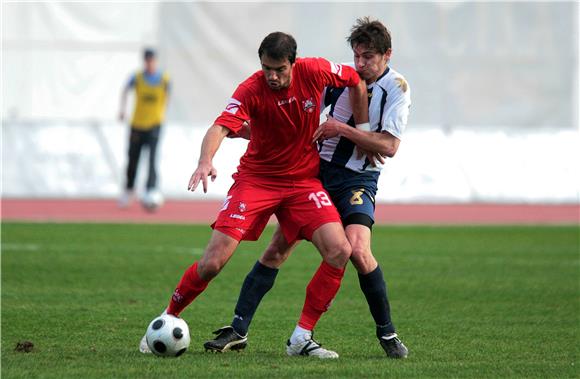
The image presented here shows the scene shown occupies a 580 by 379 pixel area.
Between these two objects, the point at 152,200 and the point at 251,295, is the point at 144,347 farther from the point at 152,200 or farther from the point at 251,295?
the point at 152,200

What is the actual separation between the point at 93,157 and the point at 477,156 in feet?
22.9

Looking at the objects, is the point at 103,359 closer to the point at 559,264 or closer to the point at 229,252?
the point at 229,252

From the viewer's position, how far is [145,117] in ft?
58.7

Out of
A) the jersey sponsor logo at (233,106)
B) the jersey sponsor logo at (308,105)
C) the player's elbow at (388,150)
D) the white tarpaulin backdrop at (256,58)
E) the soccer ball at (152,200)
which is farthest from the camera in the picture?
the white tarpaulin backdrop at (256,58)

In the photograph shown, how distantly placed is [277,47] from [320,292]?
63.5 inches

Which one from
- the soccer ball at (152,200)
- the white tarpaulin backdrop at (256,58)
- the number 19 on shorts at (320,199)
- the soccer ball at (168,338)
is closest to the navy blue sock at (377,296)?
the number 19 on shorts at (320,199)

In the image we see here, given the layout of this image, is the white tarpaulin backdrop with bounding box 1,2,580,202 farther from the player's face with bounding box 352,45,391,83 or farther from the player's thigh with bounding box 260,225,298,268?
the player's thigh with bounding box 260,225,298,268

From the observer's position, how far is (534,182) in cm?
1978

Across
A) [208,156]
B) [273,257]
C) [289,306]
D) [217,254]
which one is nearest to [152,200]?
[289,306]

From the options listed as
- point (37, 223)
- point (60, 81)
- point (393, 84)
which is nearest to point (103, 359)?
point (393, 84)

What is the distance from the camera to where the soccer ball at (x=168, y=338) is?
6590 mm

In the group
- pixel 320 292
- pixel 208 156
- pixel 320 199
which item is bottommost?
pixel 320 292

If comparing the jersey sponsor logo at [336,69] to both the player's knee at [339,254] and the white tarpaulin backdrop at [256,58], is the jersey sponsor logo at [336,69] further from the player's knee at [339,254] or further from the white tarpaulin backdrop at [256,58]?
the white tarpaulin backdrop at [256,58]

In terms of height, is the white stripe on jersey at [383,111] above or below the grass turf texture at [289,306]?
above
